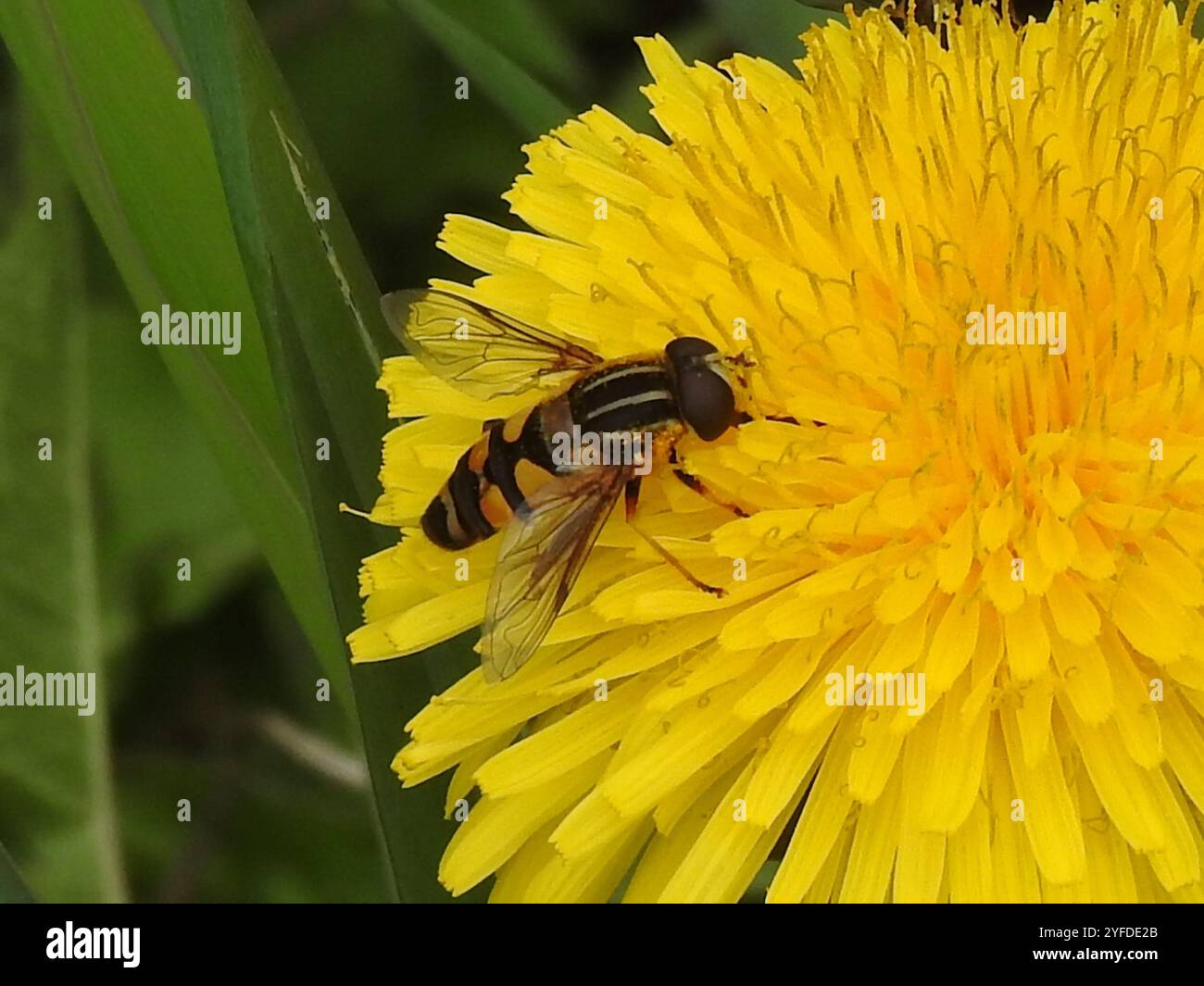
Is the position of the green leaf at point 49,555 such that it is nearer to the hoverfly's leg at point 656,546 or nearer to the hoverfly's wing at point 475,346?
the hoverfly's wing at point 475,346

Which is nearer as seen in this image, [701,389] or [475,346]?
[701,389]

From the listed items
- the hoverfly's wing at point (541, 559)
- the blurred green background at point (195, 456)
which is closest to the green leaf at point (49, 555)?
the blurred green background at point (195, 456)

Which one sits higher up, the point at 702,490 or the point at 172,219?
the point at 172,219

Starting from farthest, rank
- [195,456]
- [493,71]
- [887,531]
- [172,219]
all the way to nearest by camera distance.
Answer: [195,456] < [493,71] < [172,219] < [887,531]

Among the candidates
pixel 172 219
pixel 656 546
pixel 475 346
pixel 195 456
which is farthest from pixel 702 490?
pixel 195 456

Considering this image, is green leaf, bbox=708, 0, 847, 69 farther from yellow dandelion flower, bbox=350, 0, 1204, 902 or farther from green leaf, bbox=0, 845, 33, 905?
green leaf, bbox=0, 845, 33, 905

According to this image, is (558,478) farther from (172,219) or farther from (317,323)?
(172,219)
